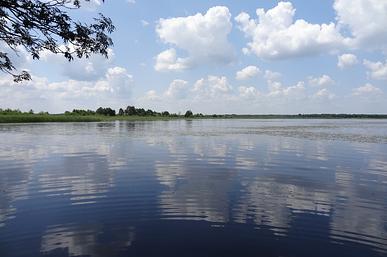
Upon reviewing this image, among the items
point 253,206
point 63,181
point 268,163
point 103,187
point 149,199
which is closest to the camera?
point 253,206

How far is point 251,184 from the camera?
21.3m

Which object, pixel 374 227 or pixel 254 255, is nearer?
pixel 254 255

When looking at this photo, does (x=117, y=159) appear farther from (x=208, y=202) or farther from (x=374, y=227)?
(x=374, y=227)

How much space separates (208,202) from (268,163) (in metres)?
14.2

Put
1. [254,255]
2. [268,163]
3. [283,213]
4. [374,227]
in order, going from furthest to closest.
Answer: [268,163], [283,213], [374,227], [254,255]

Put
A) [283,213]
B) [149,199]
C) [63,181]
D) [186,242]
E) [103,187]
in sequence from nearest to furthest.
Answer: [186,242] → [283,213] → [149,199] → [103,187] → [63,181]

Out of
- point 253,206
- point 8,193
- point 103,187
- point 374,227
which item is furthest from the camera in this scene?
point 103,187

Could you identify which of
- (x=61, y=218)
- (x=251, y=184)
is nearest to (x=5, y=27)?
(x=61, y=218)

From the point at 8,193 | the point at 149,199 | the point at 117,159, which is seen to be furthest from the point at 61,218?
the point at 117,159

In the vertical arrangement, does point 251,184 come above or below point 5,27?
below

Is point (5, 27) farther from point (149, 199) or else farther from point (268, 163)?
point (268, 163)

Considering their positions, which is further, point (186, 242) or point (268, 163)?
point (268, 163)

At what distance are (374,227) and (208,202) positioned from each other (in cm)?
643

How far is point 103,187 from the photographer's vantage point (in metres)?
20.3
